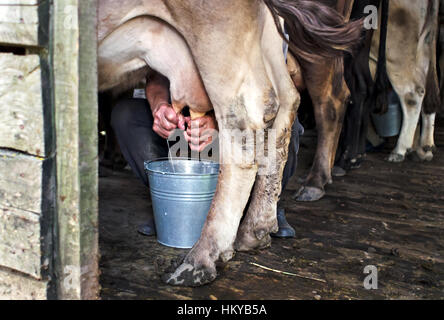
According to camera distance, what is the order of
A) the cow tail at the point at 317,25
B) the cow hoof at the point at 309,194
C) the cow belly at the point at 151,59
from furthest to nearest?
the cow hoof at the point at 309,194 → the cow tail at the point at 317,25 → the cow belly at the point at 151,59

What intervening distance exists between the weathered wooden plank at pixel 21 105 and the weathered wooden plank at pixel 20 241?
8.6 inches

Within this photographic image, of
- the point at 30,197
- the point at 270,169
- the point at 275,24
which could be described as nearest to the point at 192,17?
the point at 275,24

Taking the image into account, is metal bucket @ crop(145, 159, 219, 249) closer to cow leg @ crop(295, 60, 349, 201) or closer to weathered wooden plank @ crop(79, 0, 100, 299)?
weathered wooden plank @ crop(79, 0, 100, 299)

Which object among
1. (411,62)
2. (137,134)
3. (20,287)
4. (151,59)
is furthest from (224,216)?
(411,62)

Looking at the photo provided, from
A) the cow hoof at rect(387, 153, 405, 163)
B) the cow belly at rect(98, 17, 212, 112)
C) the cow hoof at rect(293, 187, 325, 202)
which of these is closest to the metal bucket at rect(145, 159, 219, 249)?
the cow belly at rect(98, 17, 212, 112)

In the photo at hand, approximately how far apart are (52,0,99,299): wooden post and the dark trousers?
41.9 inches

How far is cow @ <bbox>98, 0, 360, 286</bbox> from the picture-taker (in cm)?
221

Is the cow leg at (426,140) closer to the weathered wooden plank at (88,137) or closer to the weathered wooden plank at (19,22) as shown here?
the weathered wooden plank at (88,137)

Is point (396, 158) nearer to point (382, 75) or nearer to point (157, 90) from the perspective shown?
point (382, 75)

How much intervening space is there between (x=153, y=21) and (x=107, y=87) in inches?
17.4

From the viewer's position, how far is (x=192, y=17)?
86.2 inches

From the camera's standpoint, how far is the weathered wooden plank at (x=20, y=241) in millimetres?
1590

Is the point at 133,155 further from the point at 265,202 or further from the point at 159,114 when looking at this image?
the point at 265,202

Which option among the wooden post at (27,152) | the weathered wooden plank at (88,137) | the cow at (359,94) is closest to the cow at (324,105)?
the cow at (359,94)
